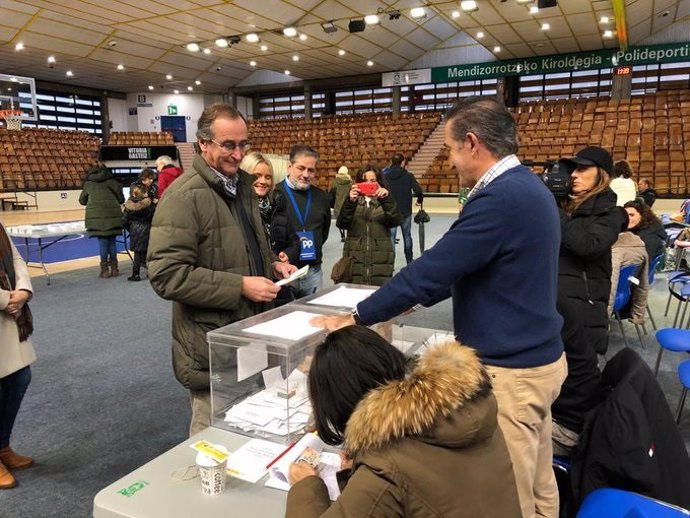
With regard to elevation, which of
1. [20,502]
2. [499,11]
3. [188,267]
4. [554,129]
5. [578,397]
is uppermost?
[499,11]

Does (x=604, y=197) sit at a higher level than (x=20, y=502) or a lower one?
higher

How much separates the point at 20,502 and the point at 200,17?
→ 1249 centimetres

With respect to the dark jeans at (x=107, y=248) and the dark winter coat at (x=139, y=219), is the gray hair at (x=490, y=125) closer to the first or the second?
the dark winter coat at (x=139, y=219)

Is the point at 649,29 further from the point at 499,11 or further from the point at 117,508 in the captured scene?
the point at 117,508

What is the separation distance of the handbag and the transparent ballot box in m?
1.83

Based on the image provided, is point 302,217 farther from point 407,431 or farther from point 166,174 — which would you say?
point 166,174

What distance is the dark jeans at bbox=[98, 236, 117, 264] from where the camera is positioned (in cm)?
680

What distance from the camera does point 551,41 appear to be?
1475cm

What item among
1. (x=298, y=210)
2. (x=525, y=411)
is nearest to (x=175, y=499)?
(x=525, y=411)

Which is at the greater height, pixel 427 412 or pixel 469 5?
pixel 469 5

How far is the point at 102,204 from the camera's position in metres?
6.70

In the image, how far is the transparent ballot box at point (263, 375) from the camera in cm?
150

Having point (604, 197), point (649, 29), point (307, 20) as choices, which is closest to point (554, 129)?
point (649, 29)

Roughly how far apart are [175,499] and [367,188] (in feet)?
9.31
